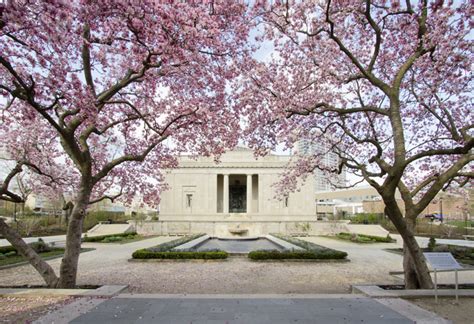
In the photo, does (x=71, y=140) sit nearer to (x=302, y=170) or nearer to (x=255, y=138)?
(x=255, y=138)

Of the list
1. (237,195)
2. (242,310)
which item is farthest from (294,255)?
(237,195)

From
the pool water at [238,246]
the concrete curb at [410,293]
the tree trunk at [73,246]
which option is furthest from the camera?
the pool water at [238,246]

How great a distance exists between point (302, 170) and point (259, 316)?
7.60 metres

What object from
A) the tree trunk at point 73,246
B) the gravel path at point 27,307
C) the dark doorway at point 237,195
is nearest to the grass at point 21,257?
the tree trunk at point 73,246

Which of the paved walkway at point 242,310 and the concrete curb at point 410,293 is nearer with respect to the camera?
the paved walkway at point 242,310

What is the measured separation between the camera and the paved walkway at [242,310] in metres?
5.69

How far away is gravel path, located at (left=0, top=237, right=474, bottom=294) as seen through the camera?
9.14 m

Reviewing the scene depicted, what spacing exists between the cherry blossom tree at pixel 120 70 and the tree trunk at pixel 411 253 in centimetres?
511

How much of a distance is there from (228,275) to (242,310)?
200 inches

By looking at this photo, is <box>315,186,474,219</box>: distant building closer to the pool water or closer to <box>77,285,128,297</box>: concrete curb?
the pool water

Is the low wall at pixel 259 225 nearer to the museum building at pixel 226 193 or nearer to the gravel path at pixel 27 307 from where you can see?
the museum building at pixel 226 193

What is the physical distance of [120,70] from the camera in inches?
385

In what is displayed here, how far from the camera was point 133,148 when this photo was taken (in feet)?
38.3

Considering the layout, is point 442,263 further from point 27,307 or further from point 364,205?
point 364,205
